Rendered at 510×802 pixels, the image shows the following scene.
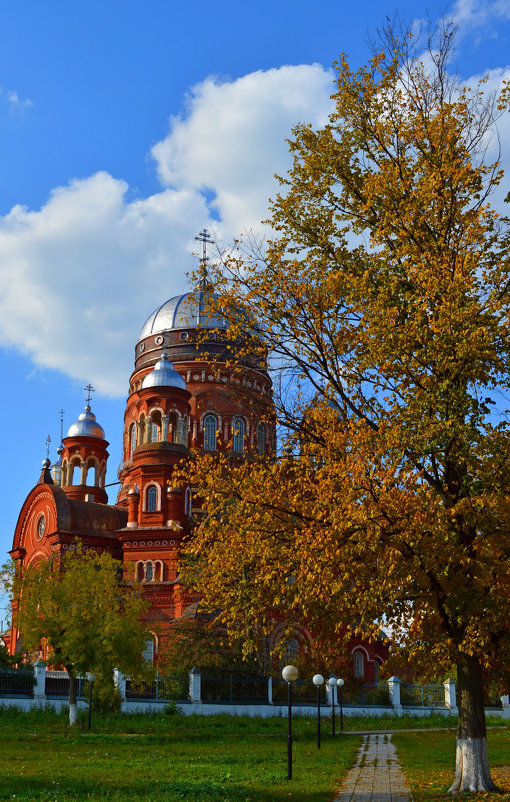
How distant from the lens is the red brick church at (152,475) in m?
37.4

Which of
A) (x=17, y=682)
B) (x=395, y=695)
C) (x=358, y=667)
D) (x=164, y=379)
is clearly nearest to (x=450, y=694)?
(x=395, y=695)

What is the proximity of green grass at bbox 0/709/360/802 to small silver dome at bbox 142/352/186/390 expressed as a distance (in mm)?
18956

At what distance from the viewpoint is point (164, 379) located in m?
41.0

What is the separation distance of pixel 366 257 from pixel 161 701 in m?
18.9

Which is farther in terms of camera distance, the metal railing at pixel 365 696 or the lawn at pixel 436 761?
the metal railing at pixel 365 696

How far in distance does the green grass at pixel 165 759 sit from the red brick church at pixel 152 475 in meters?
10.6

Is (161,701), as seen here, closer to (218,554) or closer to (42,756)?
(42,756)

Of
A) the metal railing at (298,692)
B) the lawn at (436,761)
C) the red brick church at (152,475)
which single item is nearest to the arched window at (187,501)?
the red brick church at (152,475)

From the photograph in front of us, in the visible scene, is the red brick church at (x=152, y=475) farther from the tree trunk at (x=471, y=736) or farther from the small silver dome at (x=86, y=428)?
the tree trunk at (x=471, y=736)

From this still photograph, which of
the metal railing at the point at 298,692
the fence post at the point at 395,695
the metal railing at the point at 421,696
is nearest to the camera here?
the metal railing at the point at 298,692

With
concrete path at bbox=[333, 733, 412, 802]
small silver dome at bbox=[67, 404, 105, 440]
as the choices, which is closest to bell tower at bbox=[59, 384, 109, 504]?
small silver dome at bbox=[67, 404, 105, 440]

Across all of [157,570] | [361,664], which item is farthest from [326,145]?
[361,664]

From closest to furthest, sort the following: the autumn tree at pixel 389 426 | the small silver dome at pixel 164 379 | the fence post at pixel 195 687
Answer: the autumn tree at pixel 389 426
the fence post at pixel 195 687
the small silver dome at pixel 164 379

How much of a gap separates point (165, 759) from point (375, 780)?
172 inches
